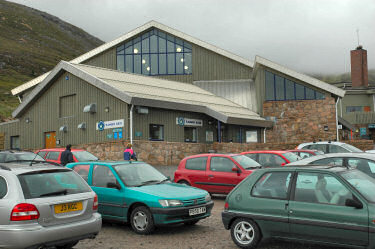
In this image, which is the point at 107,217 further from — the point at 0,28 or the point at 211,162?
the point at 0,28

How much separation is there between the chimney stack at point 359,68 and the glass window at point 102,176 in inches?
2161

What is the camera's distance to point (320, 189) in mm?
6637

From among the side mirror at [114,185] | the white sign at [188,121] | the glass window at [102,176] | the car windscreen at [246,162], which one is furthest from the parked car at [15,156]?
the white sign at [188,121]

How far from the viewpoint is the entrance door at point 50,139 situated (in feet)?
91.4

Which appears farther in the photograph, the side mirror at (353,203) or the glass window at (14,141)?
the glass window at (14,141)

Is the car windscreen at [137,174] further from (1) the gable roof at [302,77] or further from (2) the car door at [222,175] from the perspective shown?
(1) the gable roof at [302,77]

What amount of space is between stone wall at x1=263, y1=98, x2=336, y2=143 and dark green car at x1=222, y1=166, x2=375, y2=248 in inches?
1010

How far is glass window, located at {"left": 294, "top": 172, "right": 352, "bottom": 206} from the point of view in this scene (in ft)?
21.0

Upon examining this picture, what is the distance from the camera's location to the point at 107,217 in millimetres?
9289

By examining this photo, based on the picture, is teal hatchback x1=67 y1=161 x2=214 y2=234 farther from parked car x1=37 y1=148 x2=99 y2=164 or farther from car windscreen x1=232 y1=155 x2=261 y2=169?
parked car x1=37 y1=148 x2=99 y2=164

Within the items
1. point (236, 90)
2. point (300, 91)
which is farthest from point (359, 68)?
point (300, 91)

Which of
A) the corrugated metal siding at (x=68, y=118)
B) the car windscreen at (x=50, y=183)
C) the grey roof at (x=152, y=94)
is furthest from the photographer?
the corrugated metal siding at (x=68, y=118)

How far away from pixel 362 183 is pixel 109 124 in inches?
746

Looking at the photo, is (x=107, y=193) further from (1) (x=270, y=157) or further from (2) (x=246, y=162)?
(1) (x=270, y=157)
